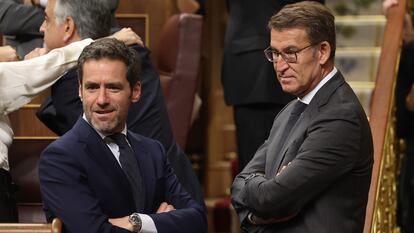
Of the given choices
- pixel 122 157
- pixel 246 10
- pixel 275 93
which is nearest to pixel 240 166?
pixel 275 93

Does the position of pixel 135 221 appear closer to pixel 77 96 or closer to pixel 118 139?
pixel 118 139

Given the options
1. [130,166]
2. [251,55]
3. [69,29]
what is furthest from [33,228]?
[251,55]

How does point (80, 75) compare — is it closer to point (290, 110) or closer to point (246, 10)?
point (290, 110)

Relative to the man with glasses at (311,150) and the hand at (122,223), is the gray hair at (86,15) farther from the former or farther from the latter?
the hand at (122,223)

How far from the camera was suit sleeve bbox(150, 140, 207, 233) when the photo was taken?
11.8 feet

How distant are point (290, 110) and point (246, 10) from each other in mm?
1629

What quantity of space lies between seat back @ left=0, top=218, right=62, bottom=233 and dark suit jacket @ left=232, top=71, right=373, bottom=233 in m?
0.65

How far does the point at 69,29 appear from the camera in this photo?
4273 millimetres

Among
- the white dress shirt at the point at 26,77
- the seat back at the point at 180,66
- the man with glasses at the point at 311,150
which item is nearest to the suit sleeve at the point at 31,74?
the white dress shirt at the point at 26,77

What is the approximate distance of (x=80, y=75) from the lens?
369cm

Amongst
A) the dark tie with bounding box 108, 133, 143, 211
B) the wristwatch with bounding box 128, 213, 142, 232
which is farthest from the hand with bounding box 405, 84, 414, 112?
the wristwatch with bounding box 128, 213, 142, 232

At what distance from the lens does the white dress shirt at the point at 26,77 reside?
13.4 feet

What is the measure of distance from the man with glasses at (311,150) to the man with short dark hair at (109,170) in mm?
257

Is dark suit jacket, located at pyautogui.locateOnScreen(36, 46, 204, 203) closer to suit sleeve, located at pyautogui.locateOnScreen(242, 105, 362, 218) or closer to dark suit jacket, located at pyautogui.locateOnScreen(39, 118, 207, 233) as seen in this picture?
dark suit jacket, located at pyautogui.locateOnScreen(39, 118, 207, 233)
